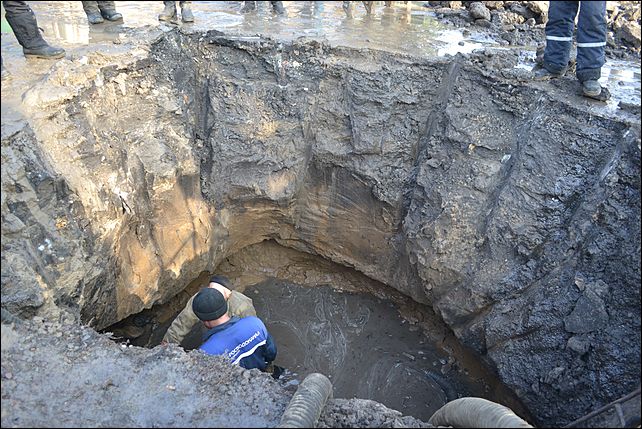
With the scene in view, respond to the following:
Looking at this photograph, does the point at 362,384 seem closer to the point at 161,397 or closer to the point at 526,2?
the point at 161,397

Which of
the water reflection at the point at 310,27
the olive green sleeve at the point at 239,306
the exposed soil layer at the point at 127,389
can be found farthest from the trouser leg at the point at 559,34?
the olive green sleeve at the point at 239,306

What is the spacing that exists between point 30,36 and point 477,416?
12.6ft

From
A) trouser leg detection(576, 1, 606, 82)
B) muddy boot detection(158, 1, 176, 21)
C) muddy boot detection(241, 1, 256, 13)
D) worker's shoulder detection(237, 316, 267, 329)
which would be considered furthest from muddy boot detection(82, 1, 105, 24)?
trouser leg detection(576, 1, 606, 82)

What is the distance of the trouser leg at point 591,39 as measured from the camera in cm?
308

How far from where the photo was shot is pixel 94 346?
258cm

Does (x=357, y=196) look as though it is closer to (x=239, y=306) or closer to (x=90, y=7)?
(x=239, y=306)

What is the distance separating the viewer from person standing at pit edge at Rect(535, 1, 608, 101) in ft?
10.2

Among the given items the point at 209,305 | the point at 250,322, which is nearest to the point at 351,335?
the point at 250,322

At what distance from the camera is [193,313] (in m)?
3.46

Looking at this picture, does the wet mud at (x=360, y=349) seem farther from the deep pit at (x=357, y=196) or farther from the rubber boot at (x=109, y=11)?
the rubber boot at (x=109, y=11)

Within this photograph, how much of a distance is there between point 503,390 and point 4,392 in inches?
120

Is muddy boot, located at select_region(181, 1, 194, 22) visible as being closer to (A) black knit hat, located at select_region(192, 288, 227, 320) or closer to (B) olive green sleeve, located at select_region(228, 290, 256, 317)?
(B) olive green sleeve, located at select_region(228, 290, 256, 317)

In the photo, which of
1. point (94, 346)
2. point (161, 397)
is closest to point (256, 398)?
point (161, 397)

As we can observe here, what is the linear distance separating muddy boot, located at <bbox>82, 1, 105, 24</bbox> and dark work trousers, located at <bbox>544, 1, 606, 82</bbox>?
375 centimetres
